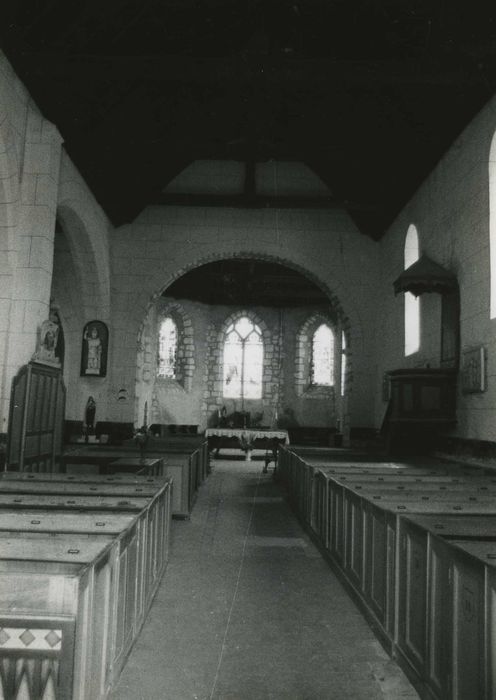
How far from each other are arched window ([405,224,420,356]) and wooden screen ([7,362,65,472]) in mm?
5376

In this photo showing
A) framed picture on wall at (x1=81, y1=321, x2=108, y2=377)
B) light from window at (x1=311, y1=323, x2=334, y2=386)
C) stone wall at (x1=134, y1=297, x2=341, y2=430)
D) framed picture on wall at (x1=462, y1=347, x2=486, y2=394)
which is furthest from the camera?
light from window at (x1=311, y1=323, x2=334, y2=386)

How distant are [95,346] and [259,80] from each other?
6.08 m

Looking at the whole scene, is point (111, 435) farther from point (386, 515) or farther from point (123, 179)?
point (386, 515)

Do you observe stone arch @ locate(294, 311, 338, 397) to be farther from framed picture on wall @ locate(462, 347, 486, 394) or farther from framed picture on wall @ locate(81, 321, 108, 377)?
framed picture on wall @ locate(462, 347, 486, 394)

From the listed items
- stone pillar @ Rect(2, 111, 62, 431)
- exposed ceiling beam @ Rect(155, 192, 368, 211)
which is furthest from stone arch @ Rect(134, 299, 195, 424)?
stone pillar @ Rect(2, 111, 62, 431)

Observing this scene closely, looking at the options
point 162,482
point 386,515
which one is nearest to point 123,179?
point 162,482

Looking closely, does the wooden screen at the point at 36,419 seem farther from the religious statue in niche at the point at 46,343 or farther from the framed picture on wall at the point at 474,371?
the framed picture on wall at the point at 474,371

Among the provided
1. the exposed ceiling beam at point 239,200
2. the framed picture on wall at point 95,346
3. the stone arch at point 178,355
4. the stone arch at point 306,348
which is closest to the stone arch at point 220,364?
the stone arch at point 178,355

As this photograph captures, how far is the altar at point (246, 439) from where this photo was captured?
14.4 meters

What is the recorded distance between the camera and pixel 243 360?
18.8m

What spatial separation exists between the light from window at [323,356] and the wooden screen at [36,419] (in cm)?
1135

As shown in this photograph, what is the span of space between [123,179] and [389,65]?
529cm

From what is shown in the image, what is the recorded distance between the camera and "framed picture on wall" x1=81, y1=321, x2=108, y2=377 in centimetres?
1159

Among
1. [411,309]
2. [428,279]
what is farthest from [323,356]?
[428,279]
